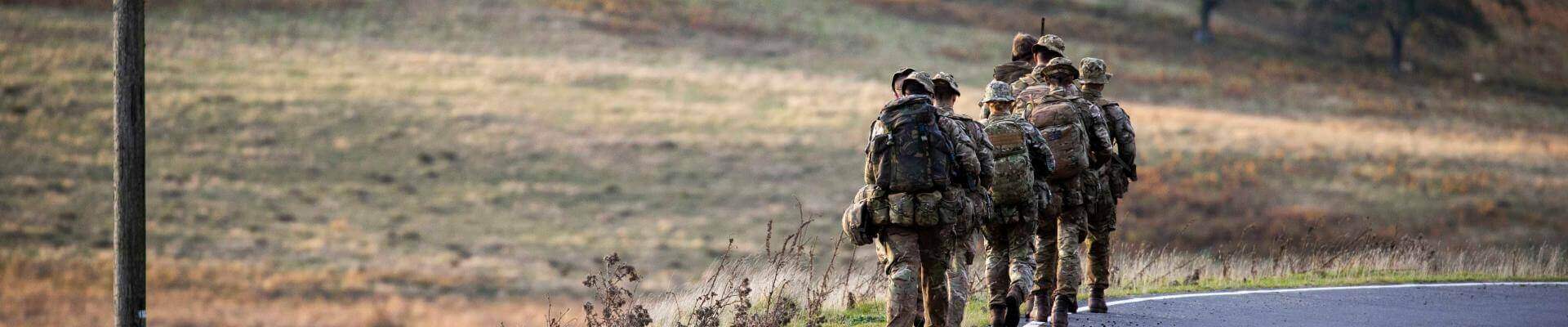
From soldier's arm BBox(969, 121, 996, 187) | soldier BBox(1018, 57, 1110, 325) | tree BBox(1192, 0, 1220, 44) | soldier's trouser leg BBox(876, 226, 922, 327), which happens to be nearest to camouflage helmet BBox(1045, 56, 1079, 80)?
soldier BBox(1018, 57, 1110, 325)

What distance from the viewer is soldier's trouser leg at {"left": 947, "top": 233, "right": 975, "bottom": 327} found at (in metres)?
8.98

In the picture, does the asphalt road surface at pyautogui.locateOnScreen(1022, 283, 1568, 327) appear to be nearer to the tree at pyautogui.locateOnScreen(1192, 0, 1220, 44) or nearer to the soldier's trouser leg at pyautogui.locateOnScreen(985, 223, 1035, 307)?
the soldier's trouser leg at pyautogui.locateOnScreen(985, 223, 1035, 307)

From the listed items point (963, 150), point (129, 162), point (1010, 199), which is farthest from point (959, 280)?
point (129, 162)

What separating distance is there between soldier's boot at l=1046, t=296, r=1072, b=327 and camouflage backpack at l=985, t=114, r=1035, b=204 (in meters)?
0.93

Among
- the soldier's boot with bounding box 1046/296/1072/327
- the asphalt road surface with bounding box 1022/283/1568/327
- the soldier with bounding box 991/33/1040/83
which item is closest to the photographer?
the soldier's boot with bounding box 1046/296/1072/327

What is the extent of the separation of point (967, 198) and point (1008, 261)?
49.5 inches

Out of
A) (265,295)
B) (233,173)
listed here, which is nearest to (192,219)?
(233,173)

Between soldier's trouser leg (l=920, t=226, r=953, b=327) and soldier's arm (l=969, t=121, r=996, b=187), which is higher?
soldier's arm (l=969, t=121, r=996, b=187)

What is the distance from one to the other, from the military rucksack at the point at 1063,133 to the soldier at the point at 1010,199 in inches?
22.1

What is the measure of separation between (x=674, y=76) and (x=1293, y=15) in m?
38.2

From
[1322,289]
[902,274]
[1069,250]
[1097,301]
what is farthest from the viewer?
[1322,289]

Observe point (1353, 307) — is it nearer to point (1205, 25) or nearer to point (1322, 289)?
point (1322, 289)

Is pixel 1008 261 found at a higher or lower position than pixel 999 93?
lower

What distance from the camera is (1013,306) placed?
31.4 feet
